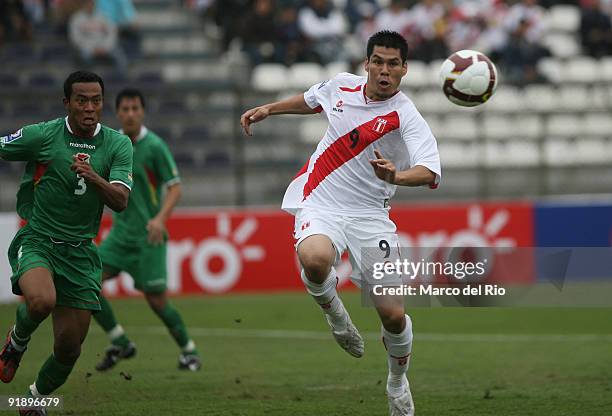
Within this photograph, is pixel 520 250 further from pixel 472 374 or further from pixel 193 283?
pixel 472 374

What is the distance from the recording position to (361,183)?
8.55m

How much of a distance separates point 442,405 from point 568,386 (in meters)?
1.50


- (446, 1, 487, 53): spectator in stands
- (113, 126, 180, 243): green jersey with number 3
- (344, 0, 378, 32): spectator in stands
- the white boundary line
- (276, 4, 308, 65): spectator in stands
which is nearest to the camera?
(113, 126, 180, 243): green jersey with number 3

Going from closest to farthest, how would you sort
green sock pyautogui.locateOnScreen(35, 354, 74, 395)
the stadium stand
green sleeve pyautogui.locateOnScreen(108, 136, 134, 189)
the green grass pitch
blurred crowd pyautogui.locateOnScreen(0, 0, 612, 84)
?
1. green sleeve pyautogui.locateOnScreen(108, 136, 134, 189)
2. green sock pyautogui.locateOnScreen(35, 354, 74, 395)
3. the green grass pitch
4. the stadium stand
5. blurred crowd pyautogui.locateOnScreen(0, 0, 612, 84)

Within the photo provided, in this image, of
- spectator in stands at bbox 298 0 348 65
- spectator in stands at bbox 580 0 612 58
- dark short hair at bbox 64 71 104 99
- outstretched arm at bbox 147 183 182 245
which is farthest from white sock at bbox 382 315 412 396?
spectator in stands at bbox 580 0 612 58

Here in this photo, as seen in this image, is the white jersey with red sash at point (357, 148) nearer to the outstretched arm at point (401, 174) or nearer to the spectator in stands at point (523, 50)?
the outstretched arm at point (401, 174)

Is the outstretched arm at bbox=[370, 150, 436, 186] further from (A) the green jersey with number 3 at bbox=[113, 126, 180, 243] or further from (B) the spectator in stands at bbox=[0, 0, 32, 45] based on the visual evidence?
(B) the spectator in stands at bbox=[0, 0, 32, 45]

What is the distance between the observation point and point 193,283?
17.6 metres

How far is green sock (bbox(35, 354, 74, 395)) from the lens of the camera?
8.12m

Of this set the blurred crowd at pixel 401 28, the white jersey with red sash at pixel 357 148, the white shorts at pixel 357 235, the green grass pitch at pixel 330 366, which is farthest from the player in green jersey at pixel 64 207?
the blurred crowd at pixel 401 28

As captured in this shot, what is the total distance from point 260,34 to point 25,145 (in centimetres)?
1417

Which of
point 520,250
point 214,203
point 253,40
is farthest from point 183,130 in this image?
point 520,250

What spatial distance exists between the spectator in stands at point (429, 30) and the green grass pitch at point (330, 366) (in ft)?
22.6

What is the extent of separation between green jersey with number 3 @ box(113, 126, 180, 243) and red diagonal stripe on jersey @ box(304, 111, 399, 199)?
9.41 ft
